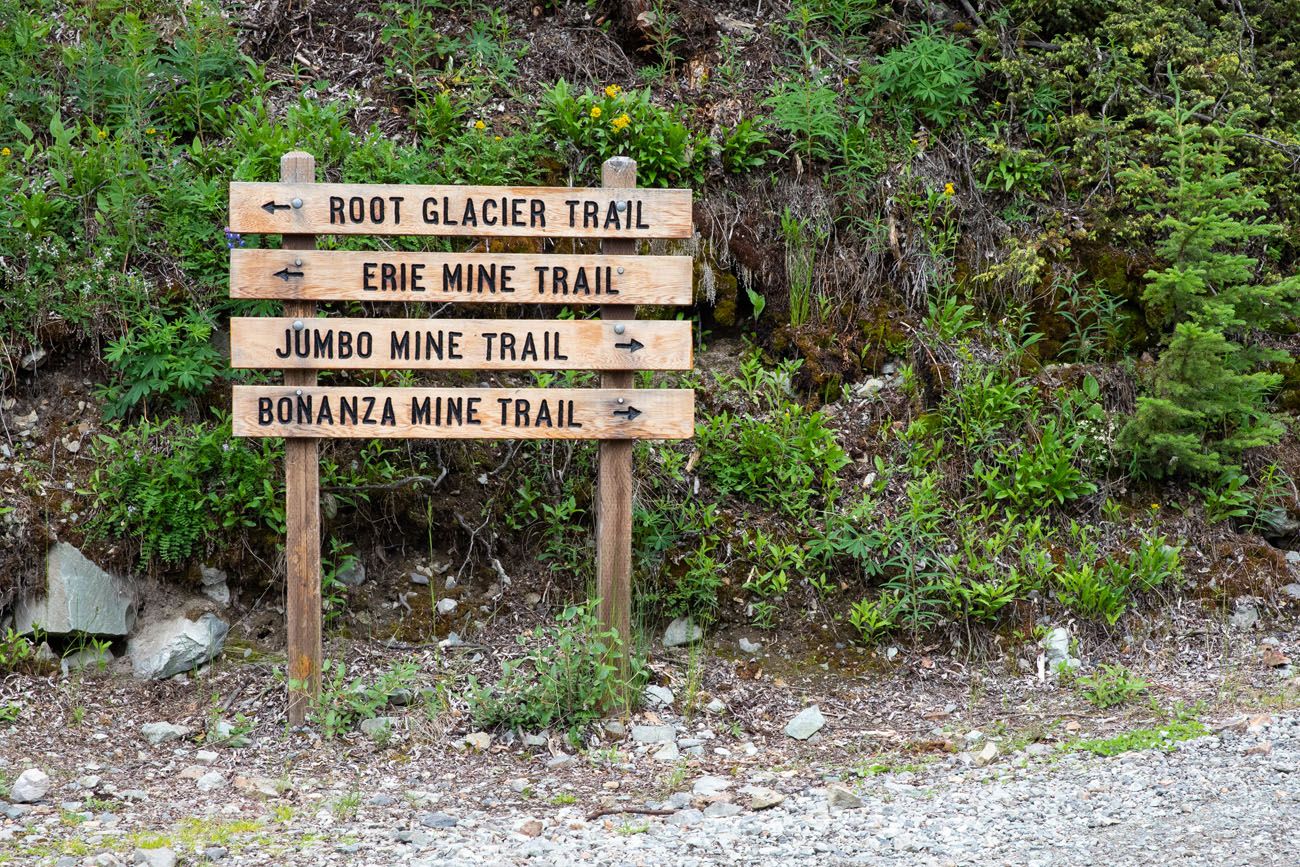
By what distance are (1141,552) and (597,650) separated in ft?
10.2

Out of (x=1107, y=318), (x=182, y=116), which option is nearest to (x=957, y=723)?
(x=1107, y=318)

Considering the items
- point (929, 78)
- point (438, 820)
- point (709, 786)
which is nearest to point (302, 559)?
point (438, 820)

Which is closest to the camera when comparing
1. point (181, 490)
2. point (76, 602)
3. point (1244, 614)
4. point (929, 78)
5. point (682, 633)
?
point (76, 602)

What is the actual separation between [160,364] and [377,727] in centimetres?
233

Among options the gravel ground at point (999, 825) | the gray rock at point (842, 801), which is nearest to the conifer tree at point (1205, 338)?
the gravel ground at point (999, 825)

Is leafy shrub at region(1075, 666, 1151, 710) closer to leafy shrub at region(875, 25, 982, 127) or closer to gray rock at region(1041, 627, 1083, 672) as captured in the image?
gray rock at region(1041, 627, 1083, 672)

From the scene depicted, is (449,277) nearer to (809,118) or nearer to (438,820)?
(438,820)

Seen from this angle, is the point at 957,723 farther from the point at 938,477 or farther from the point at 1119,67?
the point at 1119,67

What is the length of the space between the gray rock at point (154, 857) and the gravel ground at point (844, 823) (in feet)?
0.15

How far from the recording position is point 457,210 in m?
5.50

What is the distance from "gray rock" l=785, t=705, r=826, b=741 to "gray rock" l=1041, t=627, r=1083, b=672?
4.29 feet

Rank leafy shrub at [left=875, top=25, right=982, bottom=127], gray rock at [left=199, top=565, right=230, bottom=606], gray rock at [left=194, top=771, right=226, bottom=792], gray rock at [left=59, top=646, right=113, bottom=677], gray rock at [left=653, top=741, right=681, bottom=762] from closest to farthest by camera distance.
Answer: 1. gray rock at [left=194, top=771, right=226, bottom=792]
2. gray rock at [left=653, top=741, right=681, bottom=762]
3. gray rock at [left=59, top=646, right=113, bottom=677]
4. gray rock at [left=199, top=565, right=230, bottom=606]
5. leafy shrub at [left=875, top=25, right=982, bottom=127]

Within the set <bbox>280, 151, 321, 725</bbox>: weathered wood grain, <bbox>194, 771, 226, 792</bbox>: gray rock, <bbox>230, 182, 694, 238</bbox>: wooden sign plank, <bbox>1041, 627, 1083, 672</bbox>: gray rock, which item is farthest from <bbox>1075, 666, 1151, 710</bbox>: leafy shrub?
<bbox>194, 771, 226, 792</bbox>: gray rock

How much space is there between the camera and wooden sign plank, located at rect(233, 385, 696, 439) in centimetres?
546
